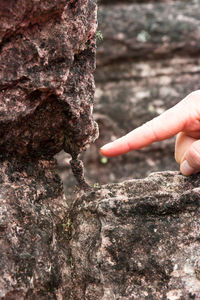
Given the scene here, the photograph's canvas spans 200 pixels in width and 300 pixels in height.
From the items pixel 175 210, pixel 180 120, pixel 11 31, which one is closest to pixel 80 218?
pixel 175 210

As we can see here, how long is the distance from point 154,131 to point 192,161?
105 mm

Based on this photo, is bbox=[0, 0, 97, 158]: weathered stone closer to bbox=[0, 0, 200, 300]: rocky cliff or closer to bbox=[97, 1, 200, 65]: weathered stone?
bbox=[0, 0, 200, 300]: rocky cliff

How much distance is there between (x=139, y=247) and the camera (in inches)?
28.9

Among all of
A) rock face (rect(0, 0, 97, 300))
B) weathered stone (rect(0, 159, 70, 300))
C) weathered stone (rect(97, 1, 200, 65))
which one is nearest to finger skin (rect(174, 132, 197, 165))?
rock face (rect(0, 0, 97, 300))

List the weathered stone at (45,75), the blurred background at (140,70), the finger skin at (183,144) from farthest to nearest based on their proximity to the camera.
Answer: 1. the blurred background at (140,70)
2. the finger skin at (183,144)
3. the weathered stone at (45,75)

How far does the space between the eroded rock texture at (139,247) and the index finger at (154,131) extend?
0.11 meters

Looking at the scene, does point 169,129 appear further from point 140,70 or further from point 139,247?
point 140,70

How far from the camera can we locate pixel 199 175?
2.73ft

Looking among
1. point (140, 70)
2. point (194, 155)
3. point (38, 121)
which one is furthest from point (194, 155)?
point (140, 70)

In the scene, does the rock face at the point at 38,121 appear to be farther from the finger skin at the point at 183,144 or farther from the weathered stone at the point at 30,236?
the finger skin at the point at 183,144

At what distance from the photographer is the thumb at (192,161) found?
792 millimetres

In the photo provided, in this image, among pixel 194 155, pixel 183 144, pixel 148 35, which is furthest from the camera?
pixel 148 35

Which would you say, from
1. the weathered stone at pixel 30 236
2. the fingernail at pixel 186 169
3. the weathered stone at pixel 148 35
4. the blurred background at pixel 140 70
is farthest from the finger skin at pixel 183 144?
the weathered stone at pixel 148 35

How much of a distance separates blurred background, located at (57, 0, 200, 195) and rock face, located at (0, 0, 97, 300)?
201 cm
